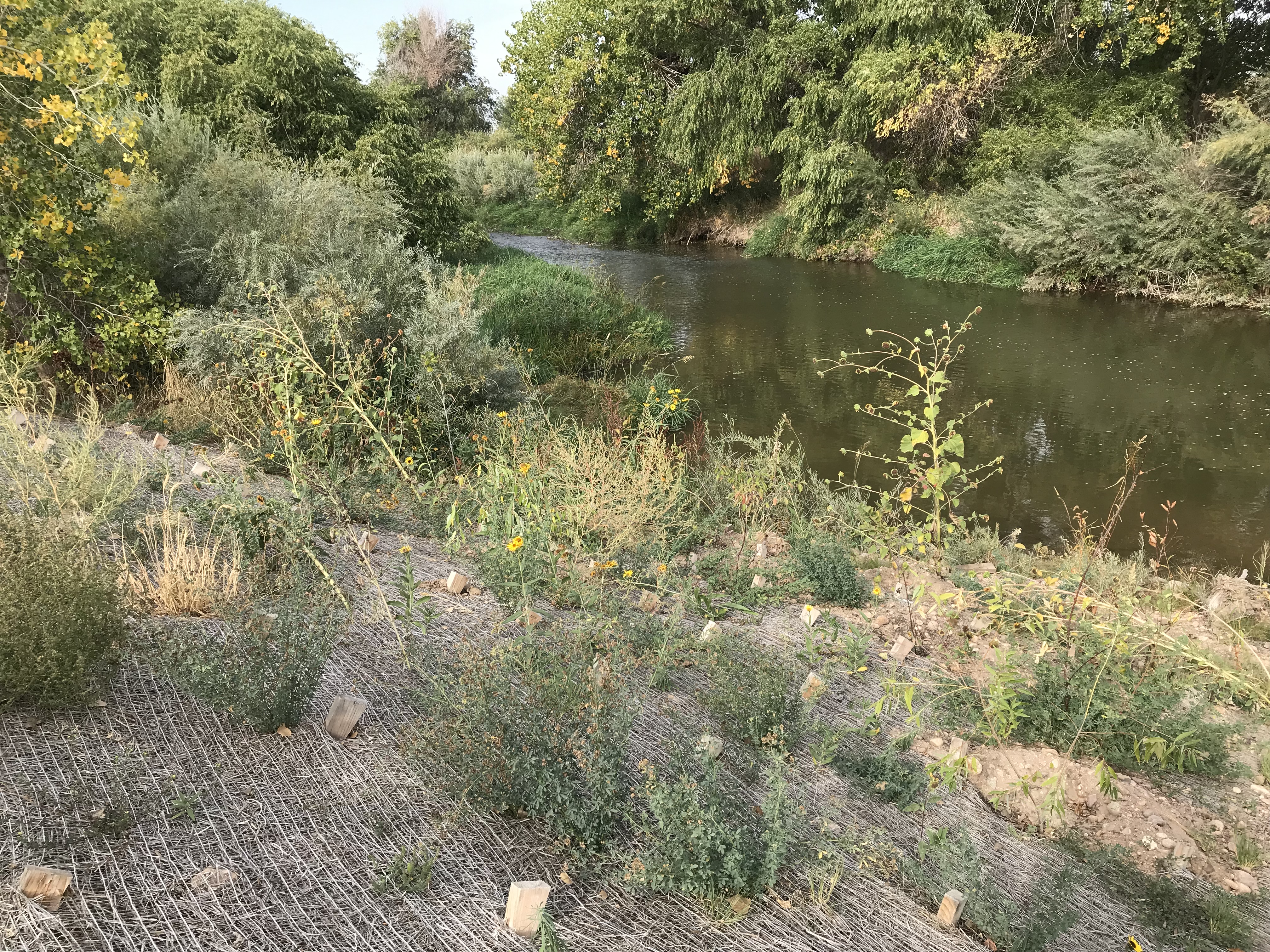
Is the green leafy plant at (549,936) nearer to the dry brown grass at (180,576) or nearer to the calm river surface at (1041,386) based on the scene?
the dry brown grass at (180,576)

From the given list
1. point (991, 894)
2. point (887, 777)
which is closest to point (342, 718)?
point (887, 777)

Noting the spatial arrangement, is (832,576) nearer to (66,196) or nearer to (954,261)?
(66,196)

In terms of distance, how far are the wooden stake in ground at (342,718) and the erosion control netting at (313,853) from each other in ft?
0.15

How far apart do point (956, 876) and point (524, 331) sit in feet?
30.4

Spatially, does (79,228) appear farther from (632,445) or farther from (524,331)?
(524,331)

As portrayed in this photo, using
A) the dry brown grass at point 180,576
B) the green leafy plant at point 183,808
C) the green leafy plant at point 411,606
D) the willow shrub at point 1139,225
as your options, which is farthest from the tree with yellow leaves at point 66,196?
the willow shrub at point 1139,225

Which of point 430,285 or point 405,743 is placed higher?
point 430,285

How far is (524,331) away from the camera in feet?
35.0

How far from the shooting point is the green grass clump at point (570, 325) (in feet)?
34.0

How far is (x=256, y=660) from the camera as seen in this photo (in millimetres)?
2424

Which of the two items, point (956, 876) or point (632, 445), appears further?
point (632, 445)

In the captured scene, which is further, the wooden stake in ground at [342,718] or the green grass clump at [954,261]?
the green grass clump at [954,261]

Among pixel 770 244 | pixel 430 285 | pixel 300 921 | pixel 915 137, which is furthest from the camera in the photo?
pixel 770 244

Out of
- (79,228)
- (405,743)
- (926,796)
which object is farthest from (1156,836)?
(79,228)
